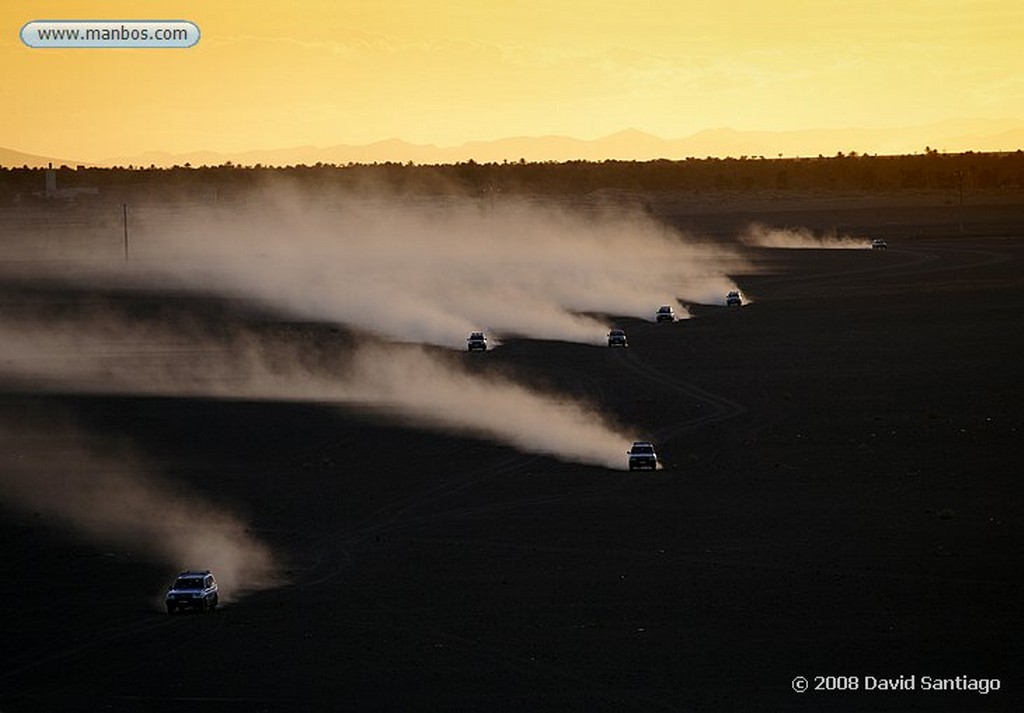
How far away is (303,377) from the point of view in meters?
73.1

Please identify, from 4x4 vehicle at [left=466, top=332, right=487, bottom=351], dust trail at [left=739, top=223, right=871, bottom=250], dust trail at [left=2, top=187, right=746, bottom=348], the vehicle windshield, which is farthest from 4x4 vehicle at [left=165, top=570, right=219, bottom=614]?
dust trail at [left=739, top=223, right=871, bottom=250]

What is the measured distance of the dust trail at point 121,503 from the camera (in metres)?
40.9

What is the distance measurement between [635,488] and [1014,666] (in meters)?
19.9

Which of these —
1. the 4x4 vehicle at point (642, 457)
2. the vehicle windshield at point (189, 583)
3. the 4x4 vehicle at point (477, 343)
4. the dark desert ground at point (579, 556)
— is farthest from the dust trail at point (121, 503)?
the 4x4 vehicle at point (477, 343)

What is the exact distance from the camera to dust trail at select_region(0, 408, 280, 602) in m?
40.9

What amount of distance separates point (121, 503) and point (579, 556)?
48.1ft

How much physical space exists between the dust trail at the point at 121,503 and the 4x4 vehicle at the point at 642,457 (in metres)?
12.1

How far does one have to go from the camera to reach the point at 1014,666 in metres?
29.3

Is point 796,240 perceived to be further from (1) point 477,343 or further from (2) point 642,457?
(2) point 642,457

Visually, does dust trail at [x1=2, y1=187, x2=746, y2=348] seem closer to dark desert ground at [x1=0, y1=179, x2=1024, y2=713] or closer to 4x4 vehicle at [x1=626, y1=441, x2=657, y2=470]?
dark desert ground at [x1=0, y1=179, x2=1024, y2=713]

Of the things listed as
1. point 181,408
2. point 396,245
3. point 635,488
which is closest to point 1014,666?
point 635,488

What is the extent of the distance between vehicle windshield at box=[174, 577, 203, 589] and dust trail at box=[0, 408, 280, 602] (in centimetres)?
140

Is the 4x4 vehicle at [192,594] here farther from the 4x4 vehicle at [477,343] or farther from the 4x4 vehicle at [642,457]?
the 4x4 vehicle at [477,343]

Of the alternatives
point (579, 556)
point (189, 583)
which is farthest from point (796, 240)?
point (189, 583)
